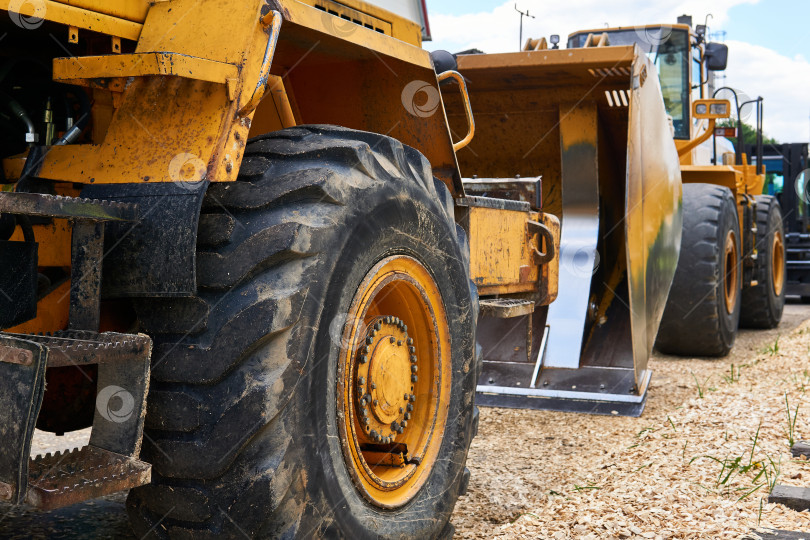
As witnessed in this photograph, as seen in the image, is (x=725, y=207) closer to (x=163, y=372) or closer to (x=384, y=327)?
(x=384, y=327)

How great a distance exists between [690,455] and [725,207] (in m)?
3.20

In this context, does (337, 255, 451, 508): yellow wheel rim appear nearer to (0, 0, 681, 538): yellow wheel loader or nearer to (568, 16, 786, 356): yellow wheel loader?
(0, 0, 681, 538): yellow wheel loader

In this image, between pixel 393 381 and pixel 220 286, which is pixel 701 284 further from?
pixel 220 286

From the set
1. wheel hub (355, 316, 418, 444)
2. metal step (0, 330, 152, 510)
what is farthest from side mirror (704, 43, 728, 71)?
metal step (0, 330, 152, 510)

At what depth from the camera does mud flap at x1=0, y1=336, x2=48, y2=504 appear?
1447 mm

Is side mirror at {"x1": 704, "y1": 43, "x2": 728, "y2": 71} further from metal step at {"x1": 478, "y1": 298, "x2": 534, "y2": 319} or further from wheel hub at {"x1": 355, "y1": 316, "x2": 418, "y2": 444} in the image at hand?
wheel hub at {"x1": 355, "y1": 316, "x2": 418, "y2": 444}

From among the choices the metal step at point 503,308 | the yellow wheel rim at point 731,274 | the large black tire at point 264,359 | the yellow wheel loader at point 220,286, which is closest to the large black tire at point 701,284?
the yellow wheel rim at point 731,274

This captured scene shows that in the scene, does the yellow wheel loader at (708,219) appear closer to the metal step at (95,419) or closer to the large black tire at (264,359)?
the large black tire at (264,359)

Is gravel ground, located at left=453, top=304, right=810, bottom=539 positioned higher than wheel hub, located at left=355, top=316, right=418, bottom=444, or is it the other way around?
wheel hub, located at left=355, top=316, right=418, bottom=444

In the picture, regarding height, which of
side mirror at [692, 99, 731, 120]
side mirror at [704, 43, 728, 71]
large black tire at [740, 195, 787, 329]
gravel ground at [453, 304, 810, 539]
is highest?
side mirror at [704, 43, 728, 71]

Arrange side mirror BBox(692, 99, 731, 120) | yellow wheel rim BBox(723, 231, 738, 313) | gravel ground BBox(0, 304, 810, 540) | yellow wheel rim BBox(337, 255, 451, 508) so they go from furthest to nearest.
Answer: yellow wheel rim BBox(723, 231, 738, 313), side mirror BBox(692, 99, 731, 120), gravel ground BBox(0, 304, 810, 540), yellow wheel rim BBox(337, 255, 451, 508)

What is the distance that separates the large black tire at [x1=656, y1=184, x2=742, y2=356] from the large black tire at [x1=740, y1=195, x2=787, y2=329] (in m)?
1.72

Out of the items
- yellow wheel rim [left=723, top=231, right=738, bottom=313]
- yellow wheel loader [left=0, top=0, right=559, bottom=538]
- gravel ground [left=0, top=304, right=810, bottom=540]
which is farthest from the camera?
yellow wheel rim [left=723, top=231, right=738, bottom=313]

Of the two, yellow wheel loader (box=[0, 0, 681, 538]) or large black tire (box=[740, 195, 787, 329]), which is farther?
large black tire (box=[740, 195, 787, 329])
